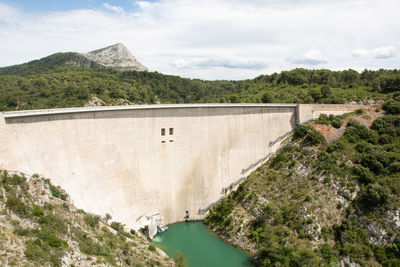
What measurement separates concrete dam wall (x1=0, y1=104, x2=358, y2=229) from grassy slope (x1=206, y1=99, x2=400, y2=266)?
293 cm

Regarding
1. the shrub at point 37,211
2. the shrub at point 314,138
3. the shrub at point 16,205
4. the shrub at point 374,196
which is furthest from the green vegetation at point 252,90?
the shrub at point 16,205

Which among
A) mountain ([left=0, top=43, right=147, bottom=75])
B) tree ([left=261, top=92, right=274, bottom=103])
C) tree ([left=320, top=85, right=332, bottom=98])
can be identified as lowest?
tree ([left=261, top=92, right=274, bottom=103])

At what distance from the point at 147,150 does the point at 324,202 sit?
20893 mm

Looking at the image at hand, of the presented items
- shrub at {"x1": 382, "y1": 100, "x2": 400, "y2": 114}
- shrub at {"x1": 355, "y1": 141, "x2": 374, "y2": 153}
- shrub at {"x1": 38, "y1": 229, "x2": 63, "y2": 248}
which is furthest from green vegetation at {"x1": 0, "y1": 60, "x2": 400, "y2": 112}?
shrub at {"x1": 38, "y1": 229, "x2": 63, "y2": 248}

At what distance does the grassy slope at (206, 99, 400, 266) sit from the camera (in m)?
28.7

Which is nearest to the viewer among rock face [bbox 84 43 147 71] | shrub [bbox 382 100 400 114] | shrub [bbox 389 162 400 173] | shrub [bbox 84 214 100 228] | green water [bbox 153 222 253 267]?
shrub [bbox 84 214 100 228]

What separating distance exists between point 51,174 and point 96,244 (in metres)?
8.10

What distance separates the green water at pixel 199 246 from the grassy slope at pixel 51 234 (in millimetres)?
5582

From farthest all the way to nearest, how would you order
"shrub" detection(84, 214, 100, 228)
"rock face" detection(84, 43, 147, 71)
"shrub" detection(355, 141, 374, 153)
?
"rock face" detection(84, 43, 147, 71) → "shrub" detection(355, 141, 374, 153) → "shrub" detection(84, 214, 100, 228)

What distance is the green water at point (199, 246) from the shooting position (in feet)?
101

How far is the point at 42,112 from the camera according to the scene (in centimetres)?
2534

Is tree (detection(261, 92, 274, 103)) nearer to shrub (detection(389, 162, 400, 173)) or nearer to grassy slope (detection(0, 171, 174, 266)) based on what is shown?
shrub (detection(389, 162, 400, 173))

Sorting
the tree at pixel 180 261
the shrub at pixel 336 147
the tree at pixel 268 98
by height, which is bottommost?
the tree at pixel 180 261

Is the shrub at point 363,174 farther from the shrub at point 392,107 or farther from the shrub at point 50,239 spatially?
the shrub at point 50,239
